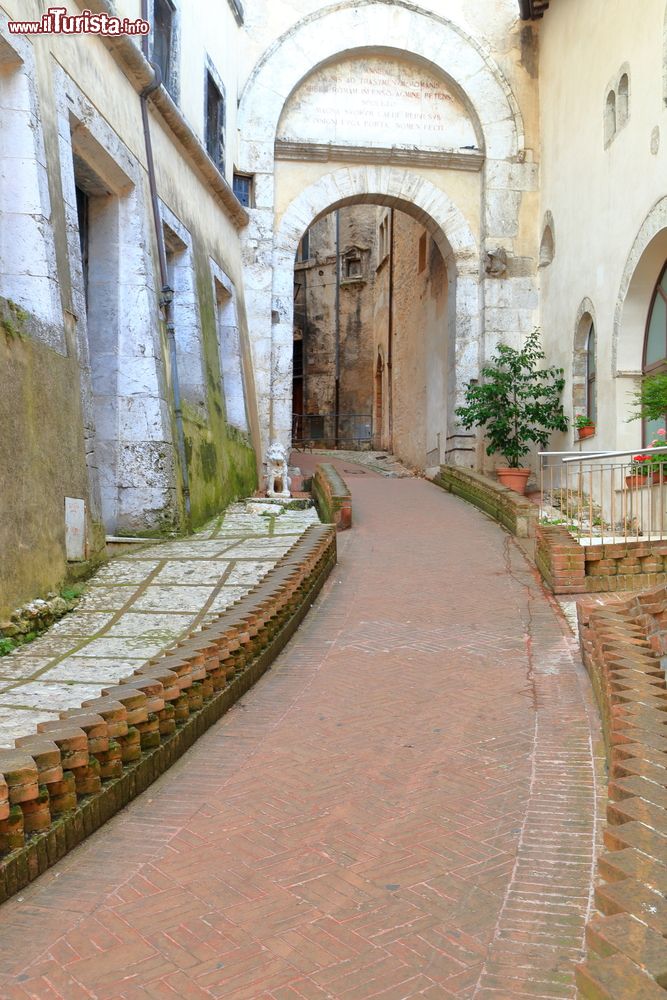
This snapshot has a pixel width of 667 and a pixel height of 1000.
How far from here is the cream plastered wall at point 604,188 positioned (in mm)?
11633

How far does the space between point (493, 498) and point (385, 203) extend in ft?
24.7

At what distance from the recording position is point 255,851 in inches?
144

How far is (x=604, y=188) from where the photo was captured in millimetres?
13406

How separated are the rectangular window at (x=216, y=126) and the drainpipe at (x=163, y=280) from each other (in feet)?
12.5

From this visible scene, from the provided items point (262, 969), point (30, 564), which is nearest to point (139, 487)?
point (30, 564)

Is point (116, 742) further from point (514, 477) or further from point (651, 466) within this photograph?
point (514, 477)

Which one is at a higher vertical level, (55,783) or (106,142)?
(106,142)

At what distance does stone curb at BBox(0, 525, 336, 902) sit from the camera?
339 cm

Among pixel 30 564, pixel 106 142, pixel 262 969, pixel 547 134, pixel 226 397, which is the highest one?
pixel 547 134

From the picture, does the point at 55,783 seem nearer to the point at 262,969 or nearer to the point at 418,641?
the point at 262,969

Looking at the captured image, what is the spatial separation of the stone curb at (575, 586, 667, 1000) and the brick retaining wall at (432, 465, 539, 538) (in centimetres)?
626

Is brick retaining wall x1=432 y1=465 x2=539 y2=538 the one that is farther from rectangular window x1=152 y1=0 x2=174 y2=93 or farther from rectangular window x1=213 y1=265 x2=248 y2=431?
rectangular window x1=152 y1=0 x2=174 y2=93

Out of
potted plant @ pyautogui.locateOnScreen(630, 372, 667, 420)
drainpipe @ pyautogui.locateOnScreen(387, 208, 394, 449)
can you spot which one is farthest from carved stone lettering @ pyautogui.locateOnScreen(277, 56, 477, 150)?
potted plant @ pyautogui.locateOnScreen(630, 372, 667, 420)

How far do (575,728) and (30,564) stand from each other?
4.25 metres
